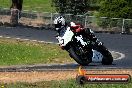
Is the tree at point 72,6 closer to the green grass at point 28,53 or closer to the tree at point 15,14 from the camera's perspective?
the tree at point 15,14

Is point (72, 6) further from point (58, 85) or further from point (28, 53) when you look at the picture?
point (58, 85)

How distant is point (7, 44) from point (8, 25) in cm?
1329

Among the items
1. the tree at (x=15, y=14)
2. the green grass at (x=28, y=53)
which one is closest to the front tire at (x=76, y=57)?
the green grass at (x=28, y=53)

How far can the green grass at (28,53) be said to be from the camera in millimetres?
23961

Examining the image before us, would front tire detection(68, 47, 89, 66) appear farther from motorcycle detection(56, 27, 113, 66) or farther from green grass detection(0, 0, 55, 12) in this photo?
green grass detection(0, 0, 55, 12)

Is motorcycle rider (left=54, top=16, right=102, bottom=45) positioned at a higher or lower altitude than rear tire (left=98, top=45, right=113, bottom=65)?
higher

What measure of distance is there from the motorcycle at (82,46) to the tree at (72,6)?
3087cm

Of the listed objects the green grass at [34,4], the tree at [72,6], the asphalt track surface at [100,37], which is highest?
the asphalt track surface at [100,37]

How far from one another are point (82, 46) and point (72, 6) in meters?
32.4

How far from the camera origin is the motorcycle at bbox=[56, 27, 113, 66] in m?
18.0

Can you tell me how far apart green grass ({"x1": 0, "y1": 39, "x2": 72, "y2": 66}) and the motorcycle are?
4.45 meters

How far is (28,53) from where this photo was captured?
87.7 feet

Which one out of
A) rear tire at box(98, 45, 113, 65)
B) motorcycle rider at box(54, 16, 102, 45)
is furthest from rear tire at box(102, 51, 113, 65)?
motorcycle rider at box(54, 16, 102, 45)

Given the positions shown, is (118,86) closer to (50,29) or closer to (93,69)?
(93,69)
